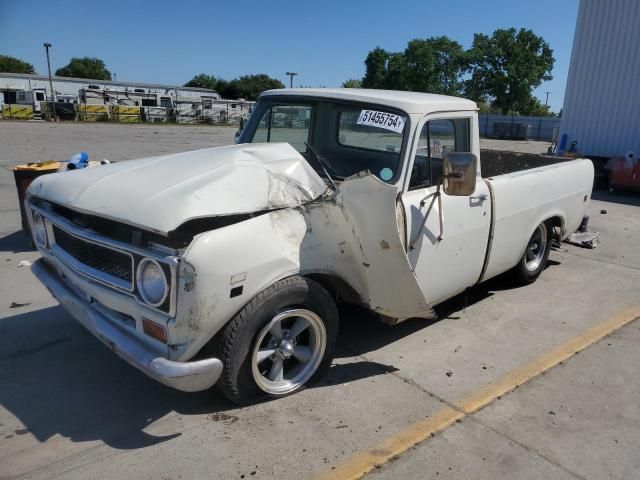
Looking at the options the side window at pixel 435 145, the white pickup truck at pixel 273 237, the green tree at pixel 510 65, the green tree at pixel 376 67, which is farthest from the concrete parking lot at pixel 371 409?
the green tree at pixel 376 67

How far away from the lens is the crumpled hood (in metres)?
2.68

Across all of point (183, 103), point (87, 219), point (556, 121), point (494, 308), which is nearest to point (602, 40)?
point (494, 308)

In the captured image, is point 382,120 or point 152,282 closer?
point 152,282

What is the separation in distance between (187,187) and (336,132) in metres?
1.48

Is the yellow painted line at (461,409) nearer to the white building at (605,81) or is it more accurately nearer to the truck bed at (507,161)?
the truck bed at (507,161)

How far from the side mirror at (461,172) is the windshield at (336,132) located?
381 mm

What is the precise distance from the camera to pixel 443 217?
365 centimetres

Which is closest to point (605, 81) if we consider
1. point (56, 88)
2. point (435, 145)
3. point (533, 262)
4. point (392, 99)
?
point (533, 262)

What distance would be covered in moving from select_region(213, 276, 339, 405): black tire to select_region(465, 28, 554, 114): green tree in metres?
64.1

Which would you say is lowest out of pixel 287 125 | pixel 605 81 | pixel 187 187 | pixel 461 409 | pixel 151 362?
pixel 461 409

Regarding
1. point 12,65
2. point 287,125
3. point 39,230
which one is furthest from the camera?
point 12,65

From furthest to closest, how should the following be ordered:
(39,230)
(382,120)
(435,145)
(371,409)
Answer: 1. (435,145)
2. (382,120)
3. (39,230)
4. (371,409)

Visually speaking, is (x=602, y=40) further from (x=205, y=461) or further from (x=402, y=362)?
(x=205, y=461)

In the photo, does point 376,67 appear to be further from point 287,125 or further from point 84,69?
point 287,125
